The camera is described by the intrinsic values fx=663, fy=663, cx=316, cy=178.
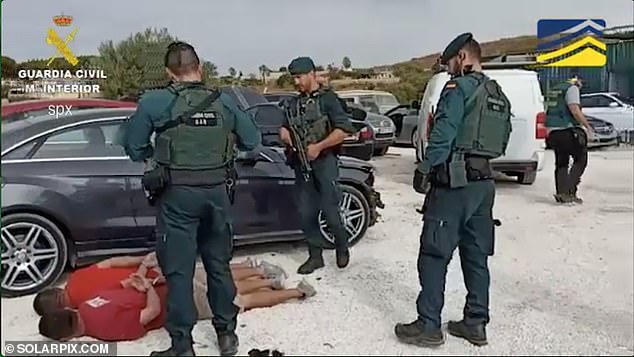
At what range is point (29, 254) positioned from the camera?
4926 millimetres

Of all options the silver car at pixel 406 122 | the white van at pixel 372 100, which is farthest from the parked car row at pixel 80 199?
the white van at pixel 372 100

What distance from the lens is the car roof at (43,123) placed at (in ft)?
16.4

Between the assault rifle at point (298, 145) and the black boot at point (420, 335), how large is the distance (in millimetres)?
1791

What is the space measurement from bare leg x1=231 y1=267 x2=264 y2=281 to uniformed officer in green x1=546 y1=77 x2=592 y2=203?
16.9ft

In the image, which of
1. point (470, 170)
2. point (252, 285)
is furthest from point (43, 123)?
point (470, 170)

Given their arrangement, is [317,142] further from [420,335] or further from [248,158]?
[420,335]

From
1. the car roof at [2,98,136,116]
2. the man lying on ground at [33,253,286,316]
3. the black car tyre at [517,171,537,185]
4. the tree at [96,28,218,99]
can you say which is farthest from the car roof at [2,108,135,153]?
the black car tyre at [517,171,537,185]

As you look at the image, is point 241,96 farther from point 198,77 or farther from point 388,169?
point 198,77

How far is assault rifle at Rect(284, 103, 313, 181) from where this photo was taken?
543 centimetres

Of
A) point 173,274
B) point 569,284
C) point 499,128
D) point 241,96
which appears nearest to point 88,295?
point 173,274

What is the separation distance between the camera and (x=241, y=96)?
10.0m

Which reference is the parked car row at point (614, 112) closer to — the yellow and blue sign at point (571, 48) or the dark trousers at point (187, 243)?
the yellow and blue sign at point (571, 48)

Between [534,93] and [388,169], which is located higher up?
[534,93]

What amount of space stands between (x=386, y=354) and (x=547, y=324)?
49.1 inches
